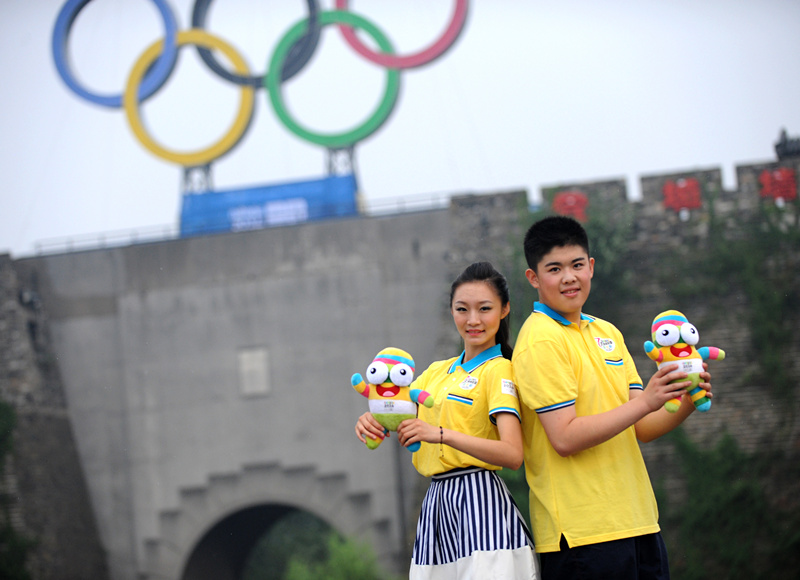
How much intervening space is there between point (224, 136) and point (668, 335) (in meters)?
13.4

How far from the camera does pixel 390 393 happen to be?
8.75 feet

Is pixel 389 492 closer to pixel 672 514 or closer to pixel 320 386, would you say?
pixel 320 386

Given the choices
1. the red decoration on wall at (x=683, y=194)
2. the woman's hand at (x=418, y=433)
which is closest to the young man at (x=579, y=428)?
the woman's hand at (x=418, y=433)

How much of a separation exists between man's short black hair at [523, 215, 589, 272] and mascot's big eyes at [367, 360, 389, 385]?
581 mm

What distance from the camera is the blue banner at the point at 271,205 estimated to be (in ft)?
46.8

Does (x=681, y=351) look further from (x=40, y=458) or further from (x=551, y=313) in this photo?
(x=40, y=458)

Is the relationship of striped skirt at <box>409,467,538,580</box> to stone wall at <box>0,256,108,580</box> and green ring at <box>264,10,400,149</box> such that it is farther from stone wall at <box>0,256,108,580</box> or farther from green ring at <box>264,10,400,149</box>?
green ring at <box>264,10,400,149</box>

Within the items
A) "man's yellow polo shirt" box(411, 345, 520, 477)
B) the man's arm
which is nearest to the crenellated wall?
"man's yellow polo shirt" box(411, 345, 520, 477)

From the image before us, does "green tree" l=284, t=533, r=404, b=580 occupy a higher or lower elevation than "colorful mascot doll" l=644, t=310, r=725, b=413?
lower

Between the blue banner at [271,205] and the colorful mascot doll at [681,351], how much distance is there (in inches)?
463

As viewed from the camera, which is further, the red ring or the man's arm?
the red ring

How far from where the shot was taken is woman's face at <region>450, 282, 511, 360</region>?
2803 millimetres

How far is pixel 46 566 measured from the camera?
1257cm

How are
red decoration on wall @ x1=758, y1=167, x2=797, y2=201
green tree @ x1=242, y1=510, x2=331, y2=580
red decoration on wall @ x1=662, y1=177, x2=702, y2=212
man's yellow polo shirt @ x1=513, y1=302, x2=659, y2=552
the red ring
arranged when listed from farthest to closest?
1. green tree @ x1=242, y1=510, x2=331, y2=580
2. the red ring
3. red decoration on wall @ x1=662, y1=177, x2=702, y2=212
4. red decoration on wall @ x1=758, y1=167, x2=797, y2=201
5. man's yellow polo shirt @ x1=513, y1=302, x2=659, y2=552
